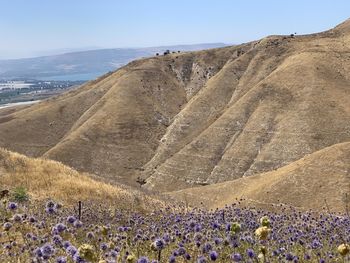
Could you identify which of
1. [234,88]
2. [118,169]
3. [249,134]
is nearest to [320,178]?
[249,134]

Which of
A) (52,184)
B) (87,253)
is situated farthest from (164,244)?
(52,184)

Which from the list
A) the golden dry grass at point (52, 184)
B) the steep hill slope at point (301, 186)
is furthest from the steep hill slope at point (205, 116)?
the golden dry grass at point (52, 184)

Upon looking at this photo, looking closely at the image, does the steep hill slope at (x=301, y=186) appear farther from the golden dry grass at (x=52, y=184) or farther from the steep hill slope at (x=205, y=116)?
the steep hill slope at (x=205, y=116)

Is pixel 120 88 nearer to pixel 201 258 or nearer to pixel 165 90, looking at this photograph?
pixel 165 90

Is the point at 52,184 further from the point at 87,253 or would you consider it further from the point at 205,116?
the point at 205,116

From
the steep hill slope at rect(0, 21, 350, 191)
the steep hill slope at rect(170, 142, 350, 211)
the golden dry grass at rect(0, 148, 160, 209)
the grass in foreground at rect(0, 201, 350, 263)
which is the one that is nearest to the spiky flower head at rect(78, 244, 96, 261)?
the grass in foreground at rect(0, 201, 350, 263)

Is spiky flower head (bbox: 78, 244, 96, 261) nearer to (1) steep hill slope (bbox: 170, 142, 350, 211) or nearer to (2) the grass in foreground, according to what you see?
(2) the grass in foreground
